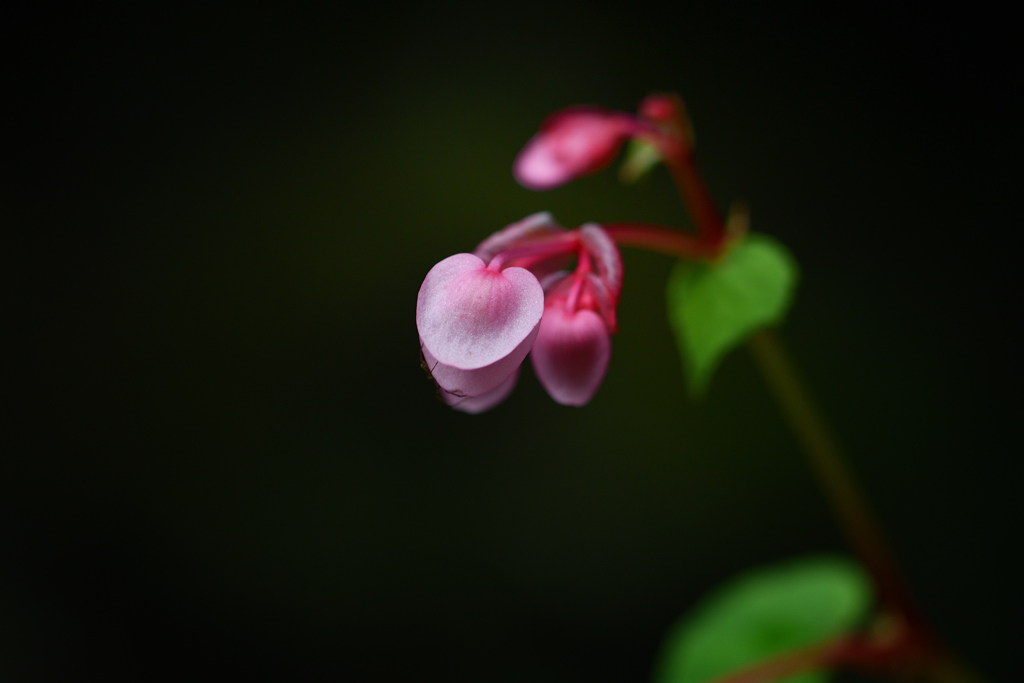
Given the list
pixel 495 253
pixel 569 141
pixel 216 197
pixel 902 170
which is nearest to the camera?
pixel 495 253

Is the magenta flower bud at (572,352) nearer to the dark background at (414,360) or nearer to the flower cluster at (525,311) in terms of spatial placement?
the flower cluster at (525,311)

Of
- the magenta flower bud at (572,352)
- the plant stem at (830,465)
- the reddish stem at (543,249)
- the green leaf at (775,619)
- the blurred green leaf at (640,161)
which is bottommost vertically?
the green leaf at (775,619)

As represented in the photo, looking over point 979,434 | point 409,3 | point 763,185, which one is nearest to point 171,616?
point 409,3

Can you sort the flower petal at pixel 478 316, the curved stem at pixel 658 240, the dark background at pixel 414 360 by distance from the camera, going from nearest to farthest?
1. the flower petal at pixel 478 316
2. the curved stem at pixel 658 240
3. the dark background at pixel 414 360

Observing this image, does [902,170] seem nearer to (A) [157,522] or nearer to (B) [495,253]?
(B) [495,253]

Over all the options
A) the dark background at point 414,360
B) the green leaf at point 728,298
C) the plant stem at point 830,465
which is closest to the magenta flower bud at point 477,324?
the green leaf at point 728,298

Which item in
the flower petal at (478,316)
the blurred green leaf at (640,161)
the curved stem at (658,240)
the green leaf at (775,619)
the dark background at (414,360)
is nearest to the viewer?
the flower petal at (478,316)
